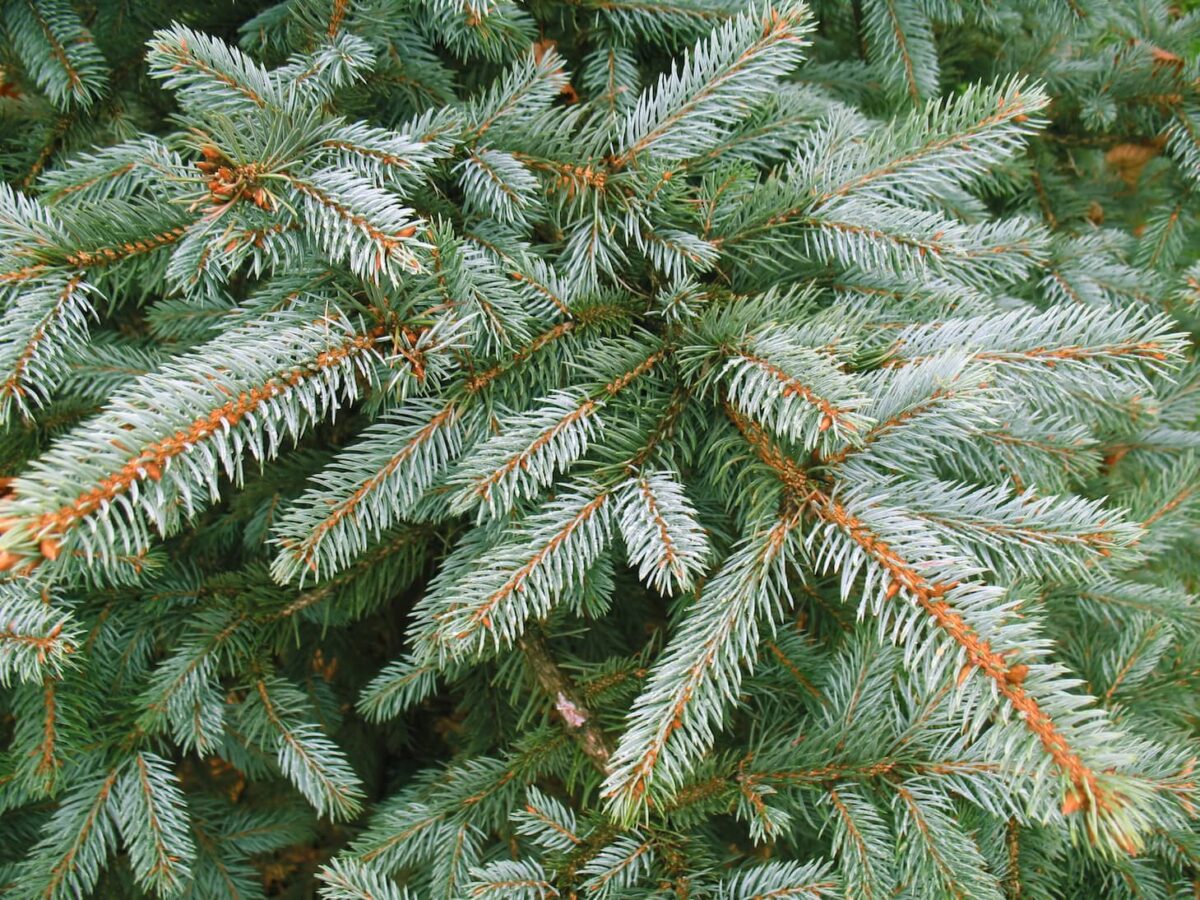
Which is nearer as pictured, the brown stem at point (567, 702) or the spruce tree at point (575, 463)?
the spruce tree at point (575, 463)

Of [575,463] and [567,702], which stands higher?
[575,463]

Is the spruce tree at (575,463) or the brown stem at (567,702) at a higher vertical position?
the spruce tree at (575,463)

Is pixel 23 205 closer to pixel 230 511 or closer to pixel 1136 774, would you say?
pixel 230 511

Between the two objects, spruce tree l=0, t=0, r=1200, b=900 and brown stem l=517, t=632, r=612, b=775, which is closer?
spruce tree l=0, t=0, r=1200, b=900

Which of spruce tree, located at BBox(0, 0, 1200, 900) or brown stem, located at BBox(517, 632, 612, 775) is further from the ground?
spruce tree, located at BBox(0, 0, 1200, 900)

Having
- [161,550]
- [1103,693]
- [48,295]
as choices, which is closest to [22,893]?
[161,550]
